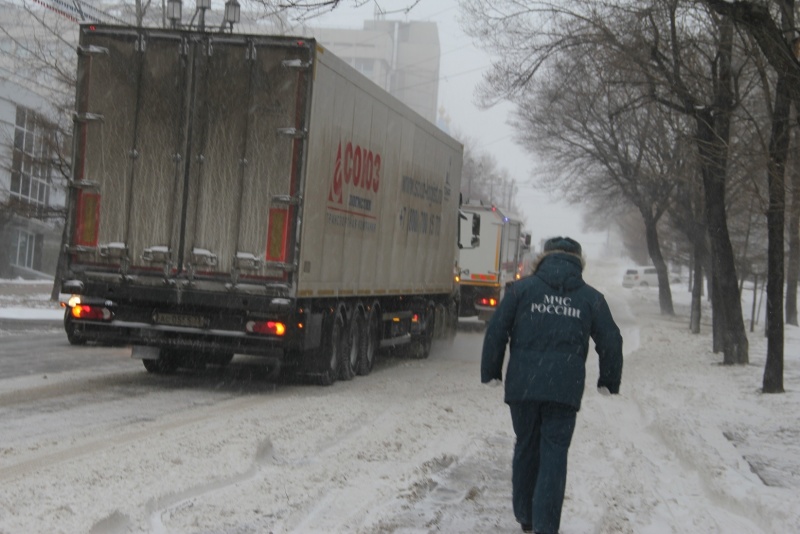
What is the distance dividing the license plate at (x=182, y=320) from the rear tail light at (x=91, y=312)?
0.64 m

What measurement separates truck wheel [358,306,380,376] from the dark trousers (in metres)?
9.31

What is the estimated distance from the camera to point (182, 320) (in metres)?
12.6

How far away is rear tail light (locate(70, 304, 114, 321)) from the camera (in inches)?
499

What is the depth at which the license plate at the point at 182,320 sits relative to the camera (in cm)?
1259

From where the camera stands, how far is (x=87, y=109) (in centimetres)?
1245

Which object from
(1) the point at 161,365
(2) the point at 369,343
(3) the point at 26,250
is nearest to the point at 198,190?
(1) the point at 161,365

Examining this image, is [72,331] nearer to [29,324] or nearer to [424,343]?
[424,343]

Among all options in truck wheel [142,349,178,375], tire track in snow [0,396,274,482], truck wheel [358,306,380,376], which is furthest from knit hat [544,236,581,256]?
truck wheel [358,306,380,376]

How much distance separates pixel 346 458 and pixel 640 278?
7314 centimetres

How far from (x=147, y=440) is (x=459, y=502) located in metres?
2.99

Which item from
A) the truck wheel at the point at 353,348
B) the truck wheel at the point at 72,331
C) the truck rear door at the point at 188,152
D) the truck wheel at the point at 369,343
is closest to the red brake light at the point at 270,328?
the truck rear door at the point at 188,152

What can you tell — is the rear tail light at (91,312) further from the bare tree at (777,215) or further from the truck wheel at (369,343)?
the bare tree at (777,215)

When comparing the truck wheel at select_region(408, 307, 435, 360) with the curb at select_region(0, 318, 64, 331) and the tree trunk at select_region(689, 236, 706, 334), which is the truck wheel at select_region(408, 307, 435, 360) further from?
the tree trunk at select_region(689, 236, 706, 334)

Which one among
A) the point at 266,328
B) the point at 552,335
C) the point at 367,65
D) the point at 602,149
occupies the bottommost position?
the point at 266,328
